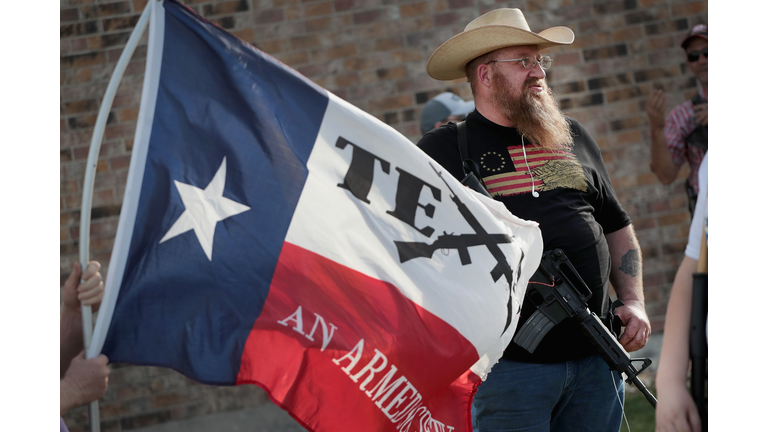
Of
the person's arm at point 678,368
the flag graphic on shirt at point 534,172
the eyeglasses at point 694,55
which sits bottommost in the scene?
the person's arm at point 678,368

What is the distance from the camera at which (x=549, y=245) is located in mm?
2242

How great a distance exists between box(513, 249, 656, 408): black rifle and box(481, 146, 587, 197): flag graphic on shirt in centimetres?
26

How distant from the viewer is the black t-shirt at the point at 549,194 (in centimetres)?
222

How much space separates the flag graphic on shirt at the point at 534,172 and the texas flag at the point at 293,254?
0.33 m

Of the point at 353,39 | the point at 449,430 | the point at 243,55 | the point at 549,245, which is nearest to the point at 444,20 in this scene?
the point at 353,39

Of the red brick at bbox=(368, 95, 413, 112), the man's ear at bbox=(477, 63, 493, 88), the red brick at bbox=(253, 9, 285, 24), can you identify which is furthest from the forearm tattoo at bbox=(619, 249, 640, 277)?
the red brick at bbox=(253, 9, 285, 24)

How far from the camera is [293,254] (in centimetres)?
172

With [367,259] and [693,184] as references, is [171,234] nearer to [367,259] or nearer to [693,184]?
[367,259]

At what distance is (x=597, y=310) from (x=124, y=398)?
3.19m

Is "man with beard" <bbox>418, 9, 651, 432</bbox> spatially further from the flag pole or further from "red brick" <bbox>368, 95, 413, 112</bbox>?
"red brick" <bbox>368, 95, 413, 112</bbox>

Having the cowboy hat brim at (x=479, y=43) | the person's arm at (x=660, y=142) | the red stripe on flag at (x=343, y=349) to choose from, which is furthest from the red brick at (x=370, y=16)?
the red stripe on flag at (x=343, y=349)

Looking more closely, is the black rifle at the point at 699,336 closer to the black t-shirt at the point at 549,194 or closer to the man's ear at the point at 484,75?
the black t-shirt at the point at 549,194

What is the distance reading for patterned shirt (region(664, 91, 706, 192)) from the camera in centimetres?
397

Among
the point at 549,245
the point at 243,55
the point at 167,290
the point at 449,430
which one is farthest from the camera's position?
the point at 549,245
